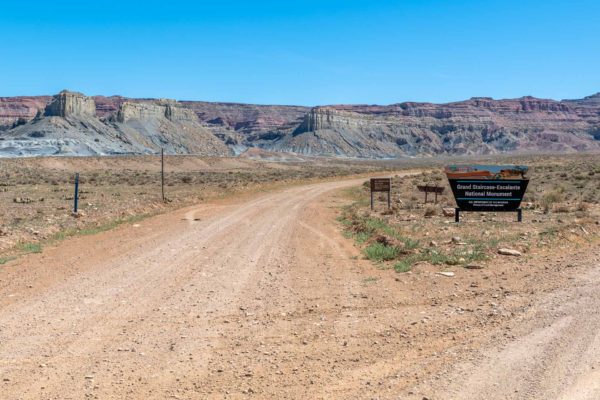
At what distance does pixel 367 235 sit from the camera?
1562 cm

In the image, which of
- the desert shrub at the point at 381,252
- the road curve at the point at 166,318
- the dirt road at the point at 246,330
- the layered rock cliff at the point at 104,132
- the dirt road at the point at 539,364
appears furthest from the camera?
the layered rock cliff at the point at 104,132

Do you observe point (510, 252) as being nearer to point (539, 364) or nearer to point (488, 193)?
point (488, 193)

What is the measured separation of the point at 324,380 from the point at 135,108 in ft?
518

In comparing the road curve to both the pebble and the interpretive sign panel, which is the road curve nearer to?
the pebble

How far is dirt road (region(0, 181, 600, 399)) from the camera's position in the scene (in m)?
5.59

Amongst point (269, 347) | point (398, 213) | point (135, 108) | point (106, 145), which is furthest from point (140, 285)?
point (135, 108)

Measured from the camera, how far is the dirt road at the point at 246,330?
18.4ft

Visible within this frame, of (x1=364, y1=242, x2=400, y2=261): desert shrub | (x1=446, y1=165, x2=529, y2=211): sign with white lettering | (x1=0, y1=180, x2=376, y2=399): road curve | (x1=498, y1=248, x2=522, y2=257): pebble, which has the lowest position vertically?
(x1=0, y1=180, x2=376, y2=399): road curve

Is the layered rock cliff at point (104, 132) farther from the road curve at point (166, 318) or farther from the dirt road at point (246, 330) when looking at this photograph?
the dirt road at point (246, 330)

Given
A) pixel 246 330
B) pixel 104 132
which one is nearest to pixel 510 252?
pixel 246 330

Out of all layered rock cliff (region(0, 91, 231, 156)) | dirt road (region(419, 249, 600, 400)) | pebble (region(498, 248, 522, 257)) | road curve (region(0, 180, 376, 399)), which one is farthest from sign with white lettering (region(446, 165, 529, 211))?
layered rock cliff (region(0, 91, 231, 156))

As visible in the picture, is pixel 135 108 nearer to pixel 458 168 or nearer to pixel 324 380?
pixel 458 168

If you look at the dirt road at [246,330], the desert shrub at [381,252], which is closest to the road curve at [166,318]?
the dirt road at [246,330]

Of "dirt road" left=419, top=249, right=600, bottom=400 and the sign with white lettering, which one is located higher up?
the sign with white lettering
